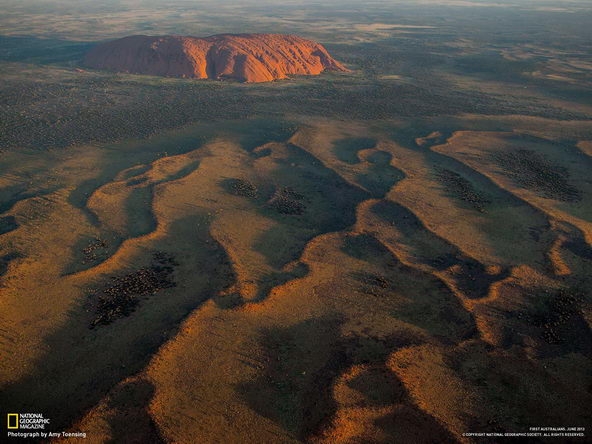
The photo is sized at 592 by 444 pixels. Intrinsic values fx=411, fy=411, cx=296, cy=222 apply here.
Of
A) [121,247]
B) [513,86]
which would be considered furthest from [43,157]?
[513,86]

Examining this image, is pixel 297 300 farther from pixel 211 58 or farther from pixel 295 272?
pixel 211 58

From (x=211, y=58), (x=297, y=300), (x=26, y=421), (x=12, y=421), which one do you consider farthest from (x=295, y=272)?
(x=211, y=58)

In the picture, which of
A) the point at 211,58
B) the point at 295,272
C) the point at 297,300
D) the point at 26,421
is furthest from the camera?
the point at 211,58

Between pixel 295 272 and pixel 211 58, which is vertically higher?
pixel 211 58

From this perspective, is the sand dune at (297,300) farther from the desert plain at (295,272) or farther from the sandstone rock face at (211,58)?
the sandstone rock face at (211,58)

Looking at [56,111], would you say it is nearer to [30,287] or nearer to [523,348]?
[30,287]

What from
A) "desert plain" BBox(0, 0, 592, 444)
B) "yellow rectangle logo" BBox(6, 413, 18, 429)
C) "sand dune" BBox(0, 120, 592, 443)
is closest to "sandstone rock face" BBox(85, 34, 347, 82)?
"desert plain" BBox(0, 0, 592, 444)
